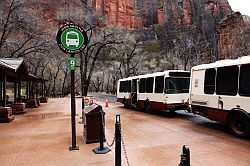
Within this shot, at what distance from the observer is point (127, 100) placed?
792 inches

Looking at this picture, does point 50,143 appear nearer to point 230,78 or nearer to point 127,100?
point 230,78

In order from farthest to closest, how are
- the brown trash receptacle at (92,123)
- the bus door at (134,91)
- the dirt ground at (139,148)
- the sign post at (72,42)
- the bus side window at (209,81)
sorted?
1. the bus door at (134,91)
2. the bus side window at (209,81)
3. the brown trash receptacle at (92,123)
4. the sign post at (72,42)
5. the dirt ground at (139,148)

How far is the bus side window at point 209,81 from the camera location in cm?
955

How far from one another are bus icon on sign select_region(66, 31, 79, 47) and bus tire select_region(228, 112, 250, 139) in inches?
230

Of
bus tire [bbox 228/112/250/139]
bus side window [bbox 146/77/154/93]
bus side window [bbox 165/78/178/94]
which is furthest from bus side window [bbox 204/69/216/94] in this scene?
bus side window [bbox 146/77/154/93]

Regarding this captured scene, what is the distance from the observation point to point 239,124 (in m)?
8.42

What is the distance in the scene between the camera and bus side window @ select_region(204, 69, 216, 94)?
955cm

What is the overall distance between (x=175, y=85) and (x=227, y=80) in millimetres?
5104

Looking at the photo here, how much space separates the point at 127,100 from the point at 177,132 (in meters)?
11.1

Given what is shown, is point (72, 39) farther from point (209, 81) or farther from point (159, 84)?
point (159, 84)

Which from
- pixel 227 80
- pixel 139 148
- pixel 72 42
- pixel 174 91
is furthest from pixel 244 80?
pixel 174 91

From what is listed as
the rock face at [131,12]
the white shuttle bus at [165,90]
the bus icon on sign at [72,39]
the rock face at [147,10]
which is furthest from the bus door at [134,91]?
the rock face at [131,12]

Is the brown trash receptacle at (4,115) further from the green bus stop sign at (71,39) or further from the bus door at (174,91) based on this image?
the bus door at (174,91)

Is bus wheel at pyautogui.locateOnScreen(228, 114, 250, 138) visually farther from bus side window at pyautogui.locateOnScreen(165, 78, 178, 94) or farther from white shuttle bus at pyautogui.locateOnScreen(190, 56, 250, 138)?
bus side window at pyautogui.locateOnScreen(165, 78, 178, 94)
